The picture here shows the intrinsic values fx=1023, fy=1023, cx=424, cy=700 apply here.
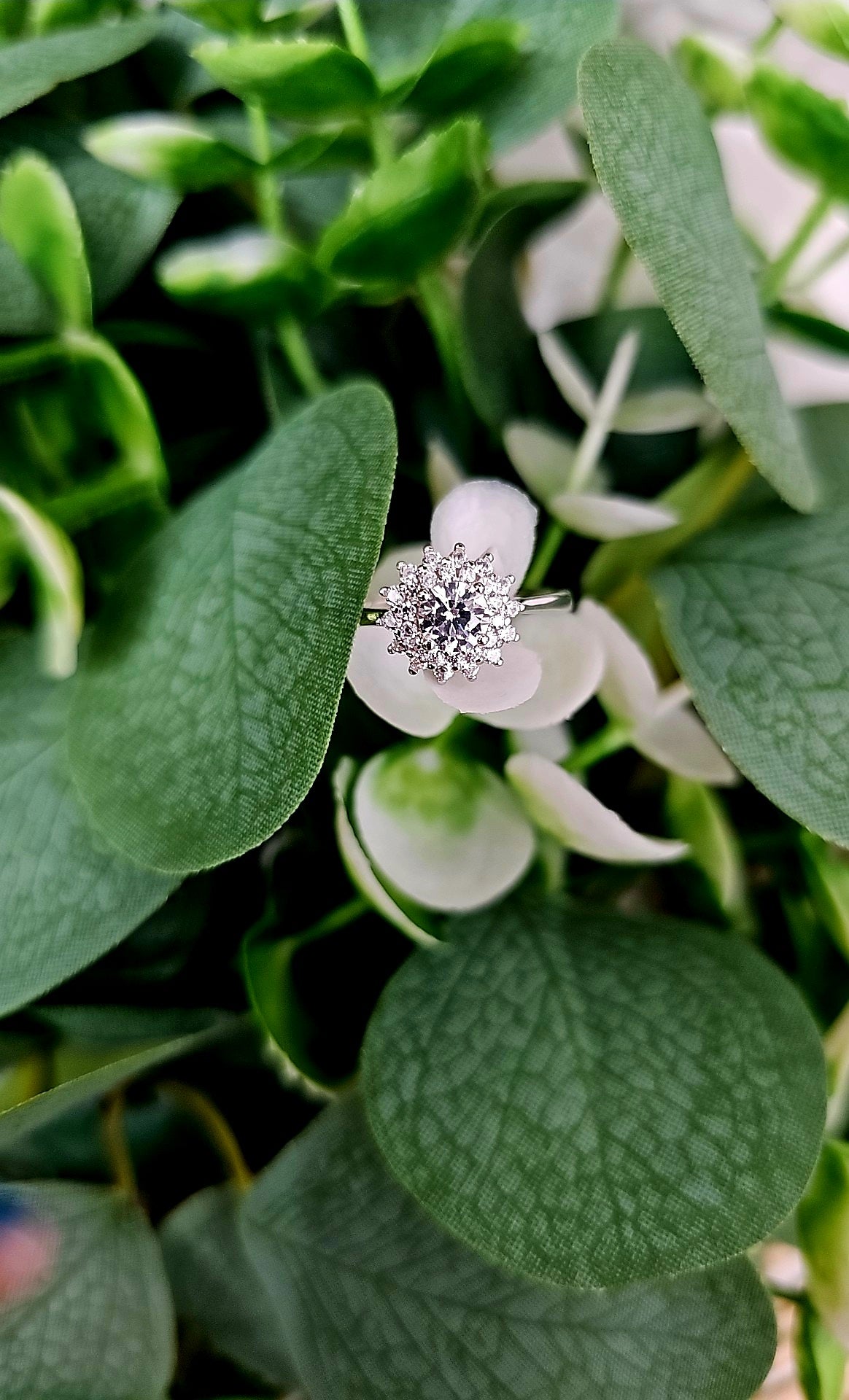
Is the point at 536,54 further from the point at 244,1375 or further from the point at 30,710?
the point at 244,1375

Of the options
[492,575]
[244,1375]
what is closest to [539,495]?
[492,575]

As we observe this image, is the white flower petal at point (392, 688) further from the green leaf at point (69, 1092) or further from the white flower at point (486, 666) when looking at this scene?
the green leaf at point (69, 1092)

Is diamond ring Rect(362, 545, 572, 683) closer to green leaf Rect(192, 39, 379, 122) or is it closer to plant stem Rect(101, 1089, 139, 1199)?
green leaf Rect(192, 39, 379, 122)

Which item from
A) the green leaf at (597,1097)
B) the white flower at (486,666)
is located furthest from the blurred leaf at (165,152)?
the green leaf at (597,1097)

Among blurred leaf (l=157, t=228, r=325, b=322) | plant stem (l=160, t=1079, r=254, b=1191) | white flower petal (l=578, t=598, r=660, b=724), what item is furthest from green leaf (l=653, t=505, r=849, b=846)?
plant stem (l=160, t=1079, r=254, b=1191)

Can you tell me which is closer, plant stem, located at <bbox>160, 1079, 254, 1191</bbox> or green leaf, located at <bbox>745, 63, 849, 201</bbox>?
green leaf, located at <bbox>745, 63, 849, 201</bbox>

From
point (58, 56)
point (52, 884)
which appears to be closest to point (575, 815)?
point (52, 884)
